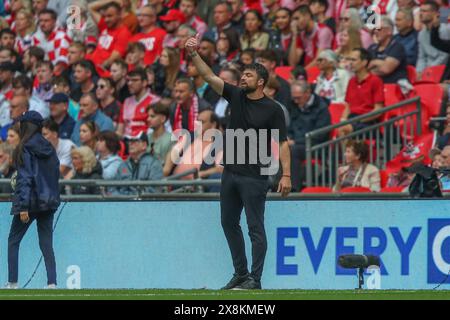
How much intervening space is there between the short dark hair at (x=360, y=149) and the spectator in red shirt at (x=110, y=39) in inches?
246

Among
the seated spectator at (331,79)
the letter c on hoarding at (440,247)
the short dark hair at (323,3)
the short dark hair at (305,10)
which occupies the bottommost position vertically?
the letter c on hoarding at (440,247)

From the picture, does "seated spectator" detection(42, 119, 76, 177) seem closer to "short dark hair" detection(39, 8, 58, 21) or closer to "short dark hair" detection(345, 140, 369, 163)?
"short dark hair" detection(39, 8, 58, 21)

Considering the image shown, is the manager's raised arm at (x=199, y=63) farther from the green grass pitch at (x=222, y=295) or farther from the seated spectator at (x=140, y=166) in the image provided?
the seated spectator at (x=140, y=166)

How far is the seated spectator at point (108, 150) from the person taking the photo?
65.7 feet

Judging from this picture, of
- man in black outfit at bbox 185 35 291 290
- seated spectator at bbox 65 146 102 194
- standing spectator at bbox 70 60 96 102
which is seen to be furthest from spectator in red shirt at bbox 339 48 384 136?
man in black outfit at bbox 185 35 291 290

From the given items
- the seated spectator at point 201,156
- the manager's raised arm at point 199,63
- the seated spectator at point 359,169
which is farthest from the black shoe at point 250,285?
the seated spectator at point 201,156

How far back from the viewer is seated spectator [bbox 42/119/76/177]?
20781 millimetres

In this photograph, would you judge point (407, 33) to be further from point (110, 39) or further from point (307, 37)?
point (110, 39)

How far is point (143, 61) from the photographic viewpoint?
75.9 ft

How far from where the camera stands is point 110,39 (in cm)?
2408

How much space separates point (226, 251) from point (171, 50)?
5672mm

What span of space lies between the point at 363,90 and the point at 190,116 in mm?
2382

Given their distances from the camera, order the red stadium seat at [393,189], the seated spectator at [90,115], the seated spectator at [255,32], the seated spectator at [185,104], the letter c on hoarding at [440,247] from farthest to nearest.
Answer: the seated spectator at [255,32], the seated spectator at [90,115], the seated spectator at [185,104], the red stadium seat at [393,189], the letter c on hoarding at [440,247]
